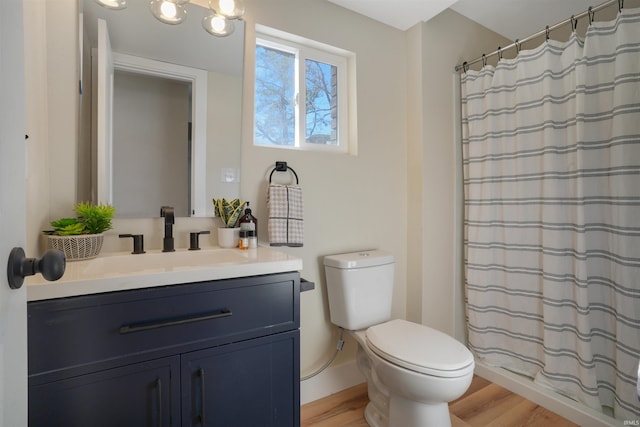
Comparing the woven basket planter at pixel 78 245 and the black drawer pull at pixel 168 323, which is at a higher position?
the woven basket planter at pixel 78 245

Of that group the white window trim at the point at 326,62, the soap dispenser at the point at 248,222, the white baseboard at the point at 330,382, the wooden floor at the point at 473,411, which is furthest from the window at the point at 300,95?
the wooden floor at the point at 473,411

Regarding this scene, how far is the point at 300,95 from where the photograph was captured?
1752mm

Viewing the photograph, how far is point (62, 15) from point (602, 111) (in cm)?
237

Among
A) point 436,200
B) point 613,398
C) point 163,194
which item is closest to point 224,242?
point 163,194

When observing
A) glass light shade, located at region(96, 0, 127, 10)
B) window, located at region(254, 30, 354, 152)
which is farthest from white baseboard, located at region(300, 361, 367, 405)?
glass light shade, located at region(96, 0, 127, 10)

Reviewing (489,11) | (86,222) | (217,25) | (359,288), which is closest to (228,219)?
(86,222)

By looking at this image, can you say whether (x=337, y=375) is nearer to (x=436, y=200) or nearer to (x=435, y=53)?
(x=436, y=200)

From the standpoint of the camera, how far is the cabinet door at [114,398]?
0.74m

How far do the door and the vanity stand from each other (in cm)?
28

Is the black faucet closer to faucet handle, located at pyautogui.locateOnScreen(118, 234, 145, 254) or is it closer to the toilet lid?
faucet handle, located at pyautogui.locateOnScreen(118, 234, 145, 254)

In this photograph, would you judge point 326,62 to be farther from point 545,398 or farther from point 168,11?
point 545,398

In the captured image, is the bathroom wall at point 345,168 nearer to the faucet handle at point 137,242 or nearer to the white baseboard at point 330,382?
the white baseboard at point 330,382

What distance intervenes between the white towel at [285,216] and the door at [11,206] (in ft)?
3.25

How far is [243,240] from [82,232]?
0.59 metres
